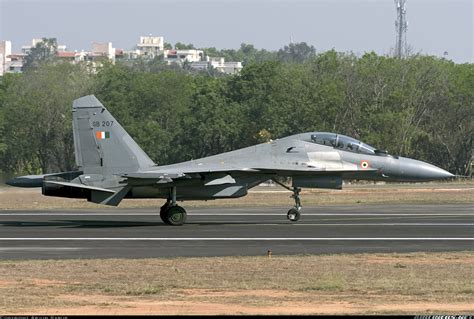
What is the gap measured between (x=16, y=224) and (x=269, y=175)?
25.5 ft

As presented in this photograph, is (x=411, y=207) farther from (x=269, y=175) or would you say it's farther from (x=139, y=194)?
(x=139, y=194)

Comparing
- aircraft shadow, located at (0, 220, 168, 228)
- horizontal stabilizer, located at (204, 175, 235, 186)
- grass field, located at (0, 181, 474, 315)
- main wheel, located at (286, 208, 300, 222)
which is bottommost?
aircraft shadow, located at (0, 220, 168, 228)

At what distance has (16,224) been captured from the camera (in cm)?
3188

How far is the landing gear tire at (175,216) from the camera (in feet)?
102

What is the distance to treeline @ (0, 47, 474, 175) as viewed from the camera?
77312 millimetres

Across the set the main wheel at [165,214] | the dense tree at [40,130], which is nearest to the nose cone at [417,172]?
the main wheel at [165,214]

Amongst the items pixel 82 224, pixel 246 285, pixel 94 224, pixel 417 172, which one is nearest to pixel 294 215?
pixel 417 172

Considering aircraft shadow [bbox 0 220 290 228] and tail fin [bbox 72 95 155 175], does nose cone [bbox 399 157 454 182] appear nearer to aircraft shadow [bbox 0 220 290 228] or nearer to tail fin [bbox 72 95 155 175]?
aircraft shadow [bbox 0 220 290 228]

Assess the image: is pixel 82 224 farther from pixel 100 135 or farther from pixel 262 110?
pixel 262 110

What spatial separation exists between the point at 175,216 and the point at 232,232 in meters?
2.91

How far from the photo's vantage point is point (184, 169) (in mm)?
30797

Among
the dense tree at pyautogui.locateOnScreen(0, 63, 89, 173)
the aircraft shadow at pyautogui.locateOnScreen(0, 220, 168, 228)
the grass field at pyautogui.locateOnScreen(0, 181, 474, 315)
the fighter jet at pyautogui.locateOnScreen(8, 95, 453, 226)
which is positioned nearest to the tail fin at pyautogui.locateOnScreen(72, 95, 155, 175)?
the fighter jet at pyautogui.locateOnScreen(8, 95, 453, 226)

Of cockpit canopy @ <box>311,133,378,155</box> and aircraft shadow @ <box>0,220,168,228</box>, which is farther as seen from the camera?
cockpit canopy @ <box>311,133,378,155</box>

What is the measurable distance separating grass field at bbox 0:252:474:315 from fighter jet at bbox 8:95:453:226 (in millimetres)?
8732
